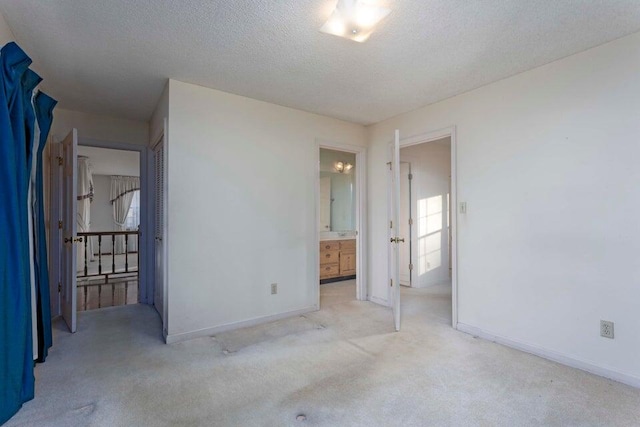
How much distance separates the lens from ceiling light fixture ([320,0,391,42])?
178cm

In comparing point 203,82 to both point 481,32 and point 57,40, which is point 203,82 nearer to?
point 57,40

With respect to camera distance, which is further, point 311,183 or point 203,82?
point 311,183

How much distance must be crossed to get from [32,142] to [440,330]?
151 inches

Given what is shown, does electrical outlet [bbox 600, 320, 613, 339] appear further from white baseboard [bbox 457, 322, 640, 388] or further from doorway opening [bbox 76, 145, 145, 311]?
doorway opening [bbox 76, 145, 145, 311]

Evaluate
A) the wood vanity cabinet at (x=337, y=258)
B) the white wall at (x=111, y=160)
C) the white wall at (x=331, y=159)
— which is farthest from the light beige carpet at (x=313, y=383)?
the white wall at (x=111, y=160)

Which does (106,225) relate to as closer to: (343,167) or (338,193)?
(338,193)

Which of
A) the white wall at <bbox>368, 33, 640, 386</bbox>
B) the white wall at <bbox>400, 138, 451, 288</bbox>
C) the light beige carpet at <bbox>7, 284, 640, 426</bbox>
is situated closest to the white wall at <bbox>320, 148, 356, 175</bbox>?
the white wall at <bbox>400, 138, 451, 288</bbox>

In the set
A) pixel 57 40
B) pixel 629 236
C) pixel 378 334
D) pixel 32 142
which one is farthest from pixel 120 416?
pixel 629 236

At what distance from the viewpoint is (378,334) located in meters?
3.04

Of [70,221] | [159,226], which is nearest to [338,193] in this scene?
[159,226]

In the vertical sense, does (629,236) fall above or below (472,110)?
below

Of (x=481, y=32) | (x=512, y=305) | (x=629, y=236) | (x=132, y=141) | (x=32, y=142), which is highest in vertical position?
(x=481, y=32)

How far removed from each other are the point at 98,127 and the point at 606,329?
220 inches

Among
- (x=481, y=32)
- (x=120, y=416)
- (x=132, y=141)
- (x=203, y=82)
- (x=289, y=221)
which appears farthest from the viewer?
(x=132, y=141)
